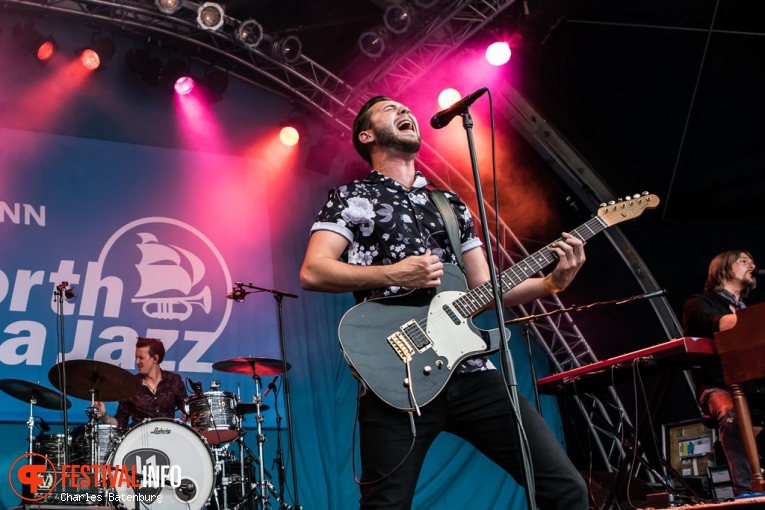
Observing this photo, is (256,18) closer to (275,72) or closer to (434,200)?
(275,72)

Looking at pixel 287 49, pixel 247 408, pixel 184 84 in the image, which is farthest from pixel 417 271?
pixel 184 84

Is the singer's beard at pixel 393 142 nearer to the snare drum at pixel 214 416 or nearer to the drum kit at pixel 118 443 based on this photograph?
the drum kit at pixel 118 443

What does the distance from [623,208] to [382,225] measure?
125 centimetres

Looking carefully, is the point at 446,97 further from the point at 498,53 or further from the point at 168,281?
the point at 168,281

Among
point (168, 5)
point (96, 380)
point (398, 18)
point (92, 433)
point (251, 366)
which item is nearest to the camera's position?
point (92, 433)

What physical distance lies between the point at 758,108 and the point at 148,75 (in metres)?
5.72

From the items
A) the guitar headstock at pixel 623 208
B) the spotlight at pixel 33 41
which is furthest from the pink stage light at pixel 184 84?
the guitar headstock at pixel 623 208

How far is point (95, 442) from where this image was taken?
581 centimetres

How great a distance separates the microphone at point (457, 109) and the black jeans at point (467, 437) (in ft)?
2.85

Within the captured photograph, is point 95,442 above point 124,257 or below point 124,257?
below

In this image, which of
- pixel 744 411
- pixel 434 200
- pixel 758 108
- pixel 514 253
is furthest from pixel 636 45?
pixel 434 200

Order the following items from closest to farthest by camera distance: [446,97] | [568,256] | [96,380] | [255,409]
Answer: [568,256] < [96,380] < [255,409] < [446,97]

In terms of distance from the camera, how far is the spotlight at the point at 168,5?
764cm

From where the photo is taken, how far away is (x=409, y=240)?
9.37 ft
